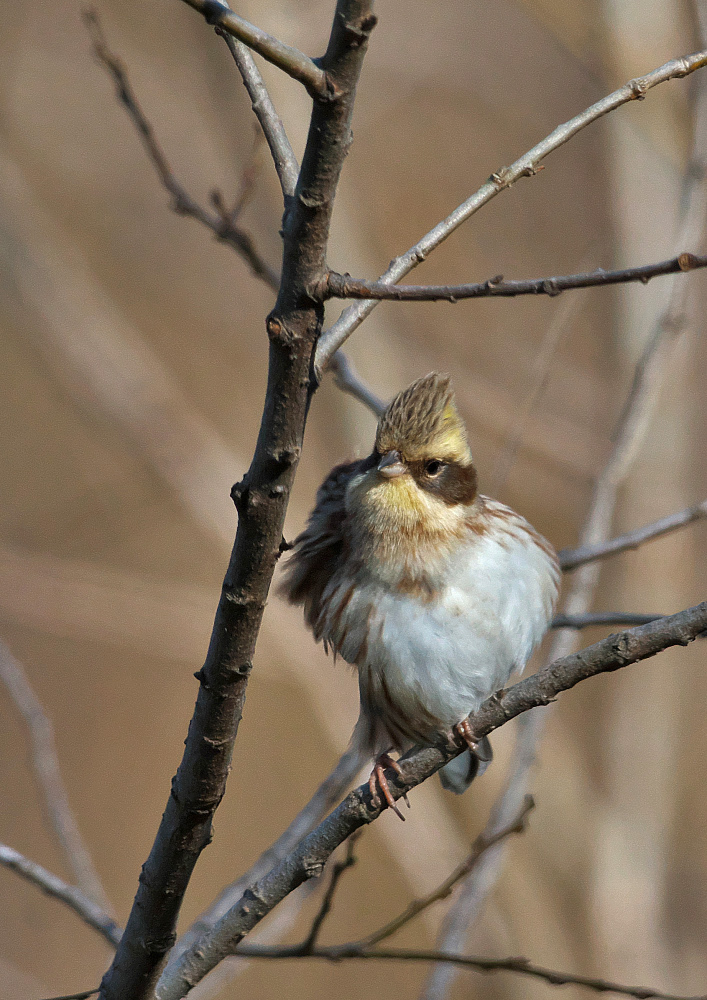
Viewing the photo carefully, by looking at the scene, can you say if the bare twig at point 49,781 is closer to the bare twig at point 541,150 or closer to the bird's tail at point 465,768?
the bird's tail at point 465,768

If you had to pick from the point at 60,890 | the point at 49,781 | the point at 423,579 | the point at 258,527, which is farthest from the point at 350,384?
the point at 60,890

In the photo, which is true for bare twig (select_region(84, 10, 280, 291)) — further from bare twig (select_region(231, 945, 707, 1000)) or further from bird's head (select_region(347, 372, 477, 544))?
bare twig (select_region(231, 945, 707, 1000))

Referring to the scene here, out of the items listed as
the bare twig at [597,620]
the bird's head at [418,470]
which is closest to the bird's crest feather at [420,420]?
the bird's head at [418,470]

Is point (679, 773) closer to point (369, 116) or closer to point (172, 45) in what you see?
point (369, 116)

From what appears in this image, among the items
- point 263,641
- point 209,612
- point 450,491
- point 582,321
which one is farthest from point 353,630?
point 582,321

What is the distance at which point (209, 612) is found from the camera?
6906mm

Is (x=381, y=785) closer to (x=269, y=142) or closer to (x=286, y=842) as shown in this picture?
(x=286, y=842)

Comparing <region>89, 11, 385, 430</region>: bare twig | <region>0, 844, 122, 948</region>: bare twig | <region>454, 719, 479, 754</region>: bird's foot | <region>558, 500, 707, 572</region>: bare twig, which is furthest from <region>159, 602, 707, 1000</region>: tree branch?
<region>558, 500, 707, 572</region>: bare twig

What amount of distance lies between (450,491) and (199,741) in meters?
1.68

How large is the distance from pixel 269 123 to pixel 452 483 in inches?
64.3

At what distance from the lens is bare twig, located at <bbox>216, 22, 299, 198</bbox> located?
244 cm

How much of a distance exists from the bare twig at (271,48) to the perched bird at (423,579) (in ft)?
5.58

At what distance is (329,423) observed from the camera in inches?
287

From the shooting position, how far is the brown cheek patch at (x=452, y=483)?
3.58 meters
